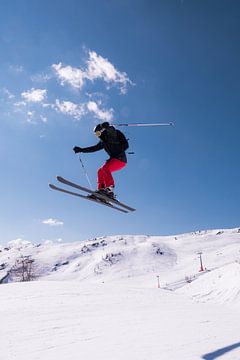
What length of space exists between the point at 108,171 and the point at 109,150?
2.05 feet

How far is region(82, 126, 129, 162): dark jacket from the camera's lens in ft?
27.4

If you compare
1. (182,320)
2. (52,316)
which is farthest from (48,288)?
(182,320)

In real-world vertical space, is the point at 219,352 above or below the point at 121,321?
below

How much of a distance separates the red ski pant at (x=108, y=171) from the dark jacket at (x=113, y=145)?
0.44ft

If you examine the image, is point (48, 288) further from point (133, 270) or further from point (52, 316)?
point (133, 270)

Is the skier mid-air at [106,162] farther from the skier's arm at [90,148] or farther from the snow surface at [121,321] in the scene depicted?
the snow surface at [121,321]

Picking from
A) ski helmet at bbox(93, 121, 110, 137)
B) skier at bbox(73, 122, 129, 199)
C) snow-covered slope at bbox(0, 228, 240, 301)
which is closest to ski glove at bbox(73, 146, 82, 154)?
skier at bbox(73, 122, 129, 199)

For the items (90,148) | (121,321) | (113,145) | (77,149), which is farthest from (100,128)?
(121,321)

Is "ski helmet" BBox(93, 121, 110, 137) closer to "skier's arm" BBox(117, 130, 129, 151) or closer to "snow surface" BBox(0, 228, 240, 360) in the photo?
"skier's arm" BBox(117, 130, 129, 151)

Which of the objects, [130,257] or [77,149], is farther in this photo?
[130,257]

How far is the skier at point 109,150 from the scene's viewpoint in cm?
829

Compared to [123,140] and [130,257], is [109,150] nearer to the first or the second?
[123,140]

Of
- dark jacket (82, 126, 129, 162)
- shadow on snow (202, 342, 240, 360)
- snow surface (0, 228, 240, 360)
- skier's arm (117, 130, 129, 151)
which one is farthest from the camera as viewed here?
skier's arm (117, 130, 129, 151)

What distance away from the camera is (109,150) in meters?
8.55
